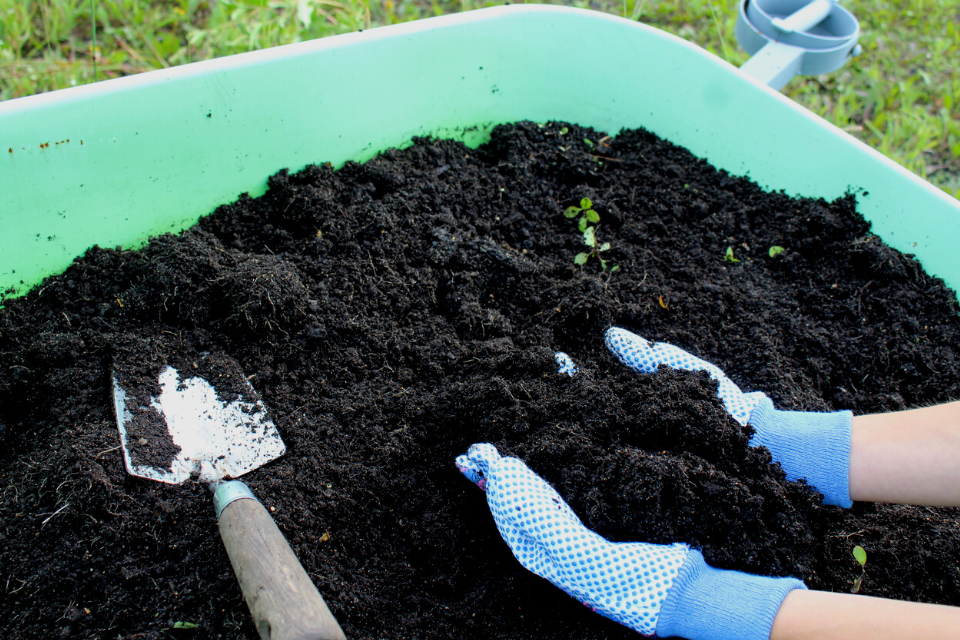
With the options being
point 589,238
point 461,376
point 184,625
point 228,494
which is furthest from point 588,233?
point 184,625

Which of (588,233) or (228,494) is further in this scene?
(588,233)

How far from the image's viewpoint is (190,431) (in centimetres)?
126

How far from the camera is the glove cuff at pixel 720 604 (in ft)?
3.22

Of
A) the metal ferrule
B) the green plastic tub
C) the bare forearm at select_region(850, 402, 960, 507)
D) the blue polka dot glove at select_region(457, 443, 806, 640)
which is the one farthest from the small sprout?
the bare forearm at select_region(850, 402, 960, 507)

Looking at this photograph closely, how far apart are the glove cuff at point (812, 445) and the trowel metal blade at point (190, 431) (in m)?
0.97

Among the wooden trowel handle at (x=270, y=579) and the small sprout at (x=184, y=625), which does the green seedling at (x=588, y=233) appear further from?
the small sprout at (x=184, y=625)

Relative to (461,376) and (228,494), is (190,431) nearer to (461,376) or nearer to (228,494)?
(228,494)

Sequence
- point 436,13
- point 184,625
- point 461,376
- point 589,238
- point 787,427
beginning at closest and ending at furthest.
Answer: point 184,625
point 787,427
point 461,376
point 589,238
point 436,13

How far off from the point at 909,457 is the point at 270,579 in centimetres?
110

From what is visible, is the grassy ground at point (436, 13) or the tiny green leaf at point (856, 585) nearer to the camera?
the tiny green leaf at point (856, 585)

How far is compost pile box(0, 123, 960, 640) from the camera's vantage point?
3.53 ft

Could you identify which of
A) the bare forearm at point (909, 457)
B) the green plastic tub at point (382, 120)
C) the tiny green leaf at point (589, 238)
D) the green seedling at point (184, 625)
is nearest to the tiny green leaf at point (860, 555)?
the bare forearm at point (909, 457)

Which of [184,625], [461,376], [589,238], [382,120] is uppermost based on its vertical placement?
[382,120]

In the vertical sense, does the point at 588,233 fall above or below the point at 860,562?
above
